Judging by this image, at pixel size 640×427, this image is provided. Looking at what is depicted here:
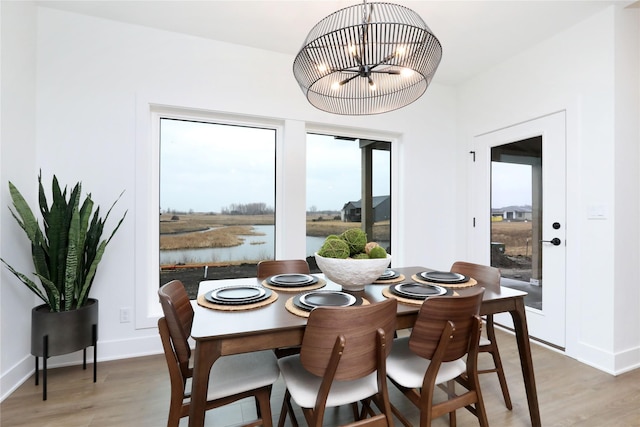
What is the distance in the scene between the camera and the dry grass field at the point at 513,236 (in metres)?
2.92

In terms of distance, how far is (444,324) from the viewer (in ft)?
4.10

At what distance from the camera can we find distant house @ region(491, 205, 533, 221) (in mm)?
2916

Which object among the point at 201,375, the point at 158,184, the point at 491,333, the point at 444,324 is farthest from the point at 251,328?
the point at 158,184

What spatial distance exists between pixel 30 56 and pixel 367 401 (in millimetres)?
3130

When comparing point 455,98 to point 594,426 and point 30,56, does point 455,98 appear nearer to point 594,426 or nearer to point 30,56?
point 594,426

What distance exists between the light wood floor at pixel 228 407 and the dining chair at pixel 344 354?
0.60 metres

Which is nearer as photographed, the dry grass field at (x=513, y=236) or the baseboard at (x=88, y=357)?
the baseboard at (x=88, y=357)

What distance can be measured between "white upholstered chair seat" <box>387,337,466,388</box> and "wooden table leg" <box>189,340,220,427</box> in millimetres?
797

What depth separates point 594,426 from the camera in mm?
1651

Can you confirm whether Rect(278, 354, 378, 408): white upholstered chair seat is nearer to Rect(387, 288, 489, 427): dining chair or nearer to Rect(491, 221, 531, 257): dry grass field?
Rect(387, 288, 489, 427): dining chair

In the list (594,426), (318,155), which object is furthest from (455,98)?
(594,426)

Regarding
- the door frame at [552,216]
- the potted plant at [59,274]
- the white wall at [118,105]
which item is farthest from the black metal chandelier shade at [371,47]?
the potted plant at [59,274]

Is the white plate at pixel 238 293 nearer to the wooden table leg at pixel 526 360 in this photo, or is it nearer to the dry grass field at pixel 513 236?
the wooden table leg at pixel 526 360

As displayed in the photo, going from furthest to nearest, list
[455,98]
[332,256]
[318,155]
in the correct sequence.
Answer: [455,98] < [318,155] < [332,256]
